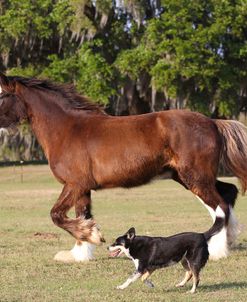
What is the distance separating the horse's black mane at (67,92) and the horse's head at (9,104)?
6.0 inches

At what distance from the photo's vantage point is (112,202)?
2262 centimetres

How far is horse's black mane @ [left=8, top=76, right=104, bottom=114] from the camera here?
1105 cm

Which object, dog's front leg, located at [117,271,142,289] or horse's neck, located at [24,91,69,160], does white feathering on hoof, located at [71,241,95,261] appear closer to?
horse's neck, located at [24,91,69,160]

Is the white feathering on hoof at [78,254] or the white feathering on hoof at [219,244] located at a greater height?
the white feathering on hoof at [219,244]

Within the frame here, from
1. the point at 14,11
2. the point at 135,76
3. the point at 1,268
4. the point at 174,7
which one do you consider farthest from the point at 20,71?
the point at 1,268

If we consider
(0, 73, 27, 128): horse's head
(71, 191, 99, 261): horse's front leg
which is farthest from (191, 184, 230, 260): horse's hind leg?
(0, 73, 27, 128): horse's head

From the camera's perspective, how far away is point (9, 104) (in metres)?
11.0

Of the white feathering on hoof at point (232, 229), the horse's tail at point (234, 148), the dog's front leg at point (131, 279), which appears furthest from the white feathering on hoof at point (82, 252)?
the dog's front leg at point (131, 279)

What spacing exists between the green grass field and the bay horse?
617 millimetres

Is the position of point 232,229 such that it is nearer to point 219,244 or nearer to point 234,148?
point 219,244

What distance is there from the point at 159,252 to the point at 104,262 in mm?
2481

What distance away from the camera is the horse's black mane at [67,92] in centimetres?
1105

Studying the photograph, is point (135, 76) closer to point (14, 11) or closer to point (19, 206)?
point (14, 11)

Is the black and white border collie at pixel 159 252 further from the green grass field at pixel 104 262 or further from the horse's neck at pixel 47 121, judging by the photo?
the horse's neck at pixel 47 121
